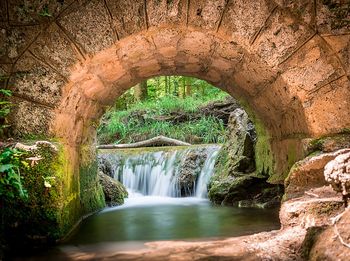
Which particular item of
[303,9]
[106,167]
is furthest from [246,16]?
[106,167]

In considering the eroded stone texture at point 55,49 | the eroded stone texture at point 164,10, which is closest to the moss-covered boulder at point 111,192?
the eroded stone texture at point 55,49

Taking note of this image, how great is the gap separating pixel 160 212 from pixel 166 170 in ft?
6.93

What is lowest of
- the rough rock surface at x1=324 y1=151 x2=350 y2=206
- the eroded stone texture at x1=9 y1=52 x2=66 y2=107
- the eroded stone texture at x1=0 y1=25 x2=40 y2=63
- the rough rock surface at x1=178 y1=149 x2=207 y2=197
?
the rough rock surface at x1=324 y1=151 x2=350 y2=206

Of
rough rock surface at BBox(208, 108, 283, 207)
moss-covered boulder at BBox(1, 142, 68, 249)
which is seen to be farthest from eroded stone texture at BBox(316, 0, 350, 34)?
rough rock surface at BBox(208, 108, 283, 207)

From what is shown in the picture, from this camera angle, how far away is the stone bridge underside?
3039 mm

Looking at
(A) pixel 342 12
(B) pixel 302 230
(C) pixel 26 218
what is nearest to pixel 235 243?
(B) pixel 302 230

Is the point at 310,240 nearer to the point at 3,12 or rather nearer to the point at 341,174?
the point at 341,174

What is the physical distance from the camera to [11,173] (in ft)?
8.55

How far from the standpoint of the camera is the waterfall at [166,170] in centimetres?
670

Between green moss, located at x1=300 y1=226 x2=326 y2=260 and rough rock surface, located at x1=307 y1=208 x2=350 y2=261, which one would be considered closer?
rough rock surface, located at x1=307 y1=208 x2=350 y2=261

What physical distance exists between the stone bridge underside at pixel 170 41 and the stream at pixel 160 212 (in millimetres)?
1091

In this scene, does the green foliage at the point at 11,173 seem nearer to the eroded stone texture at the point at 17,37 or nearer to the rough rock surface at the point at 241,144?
the eroded stone texture at the point at 17,37

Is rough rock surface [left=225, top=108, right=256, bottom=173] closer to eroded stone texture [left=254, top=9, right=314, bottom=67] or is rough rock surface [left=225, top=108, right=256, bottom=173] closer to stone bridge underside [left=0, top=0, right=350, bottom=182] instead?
stone bridge underside [left=0, top=0, right=350, bottom=182]

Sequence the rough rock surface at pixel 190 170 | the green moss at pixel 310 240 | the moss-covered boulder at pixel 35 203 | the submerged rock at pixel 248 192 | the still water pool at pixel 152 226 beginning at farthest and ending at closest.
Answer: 1. the rough rock surface at pixel 190 170
2. the submerged rock at pixel 248 192
3. the still water pool at pixel 152 226
4. the moss-covered boulder at pixel 35 203
5. the green moss at pixel 310 240
